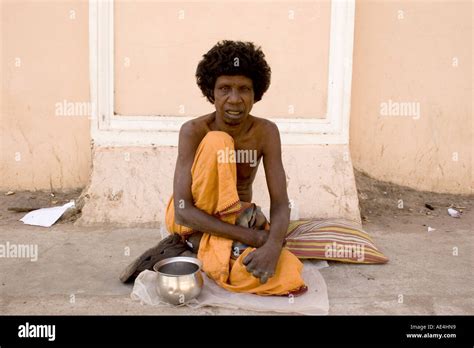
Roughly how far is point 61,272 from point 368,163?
321 centimetres

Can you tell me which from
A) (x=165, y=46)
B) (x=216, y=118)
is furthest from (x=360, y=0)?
(x=216, y=118)

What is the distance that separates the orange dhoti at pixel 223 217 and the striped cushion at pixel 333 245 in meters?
0.53

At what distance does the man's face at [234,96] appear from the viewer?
9.61ft

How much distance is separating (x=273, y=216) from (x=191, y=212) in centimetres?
47

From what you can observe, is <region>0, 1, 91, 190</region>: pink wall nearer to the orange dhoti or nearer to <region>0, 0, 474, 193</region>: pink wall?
<region>0, 0, 474, 193</region>: pink wall

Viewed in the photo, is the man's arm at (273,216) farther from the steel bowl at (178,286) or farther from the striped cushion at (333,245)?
the striped cushion at (333,245)

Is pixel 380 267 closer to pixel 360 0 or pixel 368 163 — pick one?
pixel 368 163

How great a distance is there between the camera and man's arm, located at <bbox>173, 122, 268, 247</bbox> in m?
2.89

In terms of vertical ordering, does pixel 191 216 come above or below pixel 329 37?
below

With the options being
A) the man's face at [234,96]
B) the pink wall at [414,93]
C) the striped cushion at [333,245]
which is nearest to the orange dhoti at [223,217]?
the man's face at [234,96]

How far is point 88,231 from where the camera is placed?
405 cm

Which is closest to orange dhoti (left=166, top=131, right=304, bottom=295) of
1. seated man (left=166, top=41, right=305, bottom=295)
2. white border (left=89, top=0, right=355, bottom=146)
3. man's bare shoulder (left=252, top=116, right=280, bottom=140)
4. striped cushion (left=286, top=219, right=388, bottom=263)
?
seated man (left=166, top=41, right=305, bottom=295)
